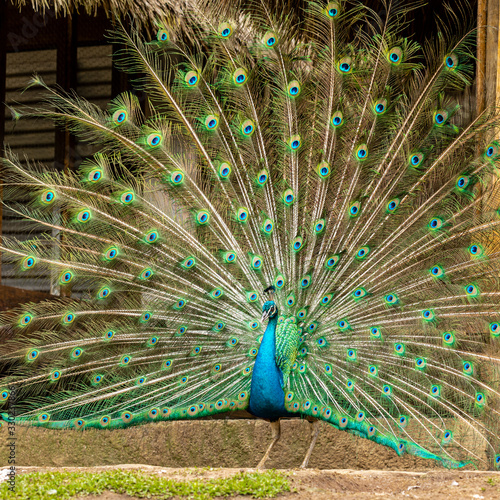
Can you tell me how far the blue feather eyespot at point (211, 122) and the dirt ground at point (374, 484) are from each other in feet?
7.97

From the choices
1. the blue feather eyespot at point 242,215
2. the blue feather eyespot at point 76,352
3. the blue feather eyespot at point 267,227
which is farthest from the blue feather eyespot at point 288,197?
the blue feather eyespot at point 76,352

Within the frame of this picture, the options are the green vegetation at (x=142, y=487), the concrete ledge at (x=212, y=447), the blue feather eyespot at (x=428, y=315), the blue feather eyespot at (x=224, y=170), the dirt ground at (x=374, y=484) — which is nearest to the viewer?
the green vegetation at (x=142, y=487)

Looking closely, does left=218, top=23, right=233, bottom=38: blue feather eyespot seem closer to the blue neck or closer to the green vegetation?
the blue neck

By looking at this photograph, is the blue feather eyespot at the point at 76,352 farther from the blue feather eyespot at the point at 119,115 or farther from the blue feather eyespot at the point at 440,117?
the blue feather eyespot at the point at 440,117

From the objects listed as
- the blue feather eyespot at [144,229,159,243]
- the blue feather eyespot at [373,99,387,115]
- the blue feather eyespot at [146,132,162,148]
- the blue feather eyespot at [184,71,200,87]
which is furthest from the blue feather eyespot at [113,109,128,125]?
the blue feather eyespot at [373,99,387,115]

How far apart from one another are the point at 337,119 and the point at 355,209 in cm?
67

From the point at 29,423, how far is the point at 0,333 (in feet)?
2.35

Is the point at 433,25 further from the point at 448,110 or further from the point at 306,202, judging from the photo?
the point at 306,202

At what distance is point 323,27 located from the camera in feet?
16.7

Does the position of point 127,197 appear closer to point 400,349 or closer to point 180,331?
point 180,331

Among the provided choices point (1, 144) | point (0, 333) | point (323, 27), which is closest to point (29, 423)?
point (0, 333)

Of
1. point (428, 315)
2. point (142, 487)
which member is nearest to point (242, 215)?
point (428, 315)

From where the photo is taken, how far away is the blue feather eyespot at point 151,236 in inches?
204

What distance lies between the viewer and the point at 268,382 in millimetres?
4672
